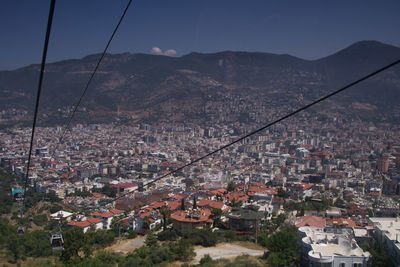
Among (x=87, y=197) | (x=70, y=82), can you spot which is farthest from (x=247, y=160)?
(x=70, y=82)

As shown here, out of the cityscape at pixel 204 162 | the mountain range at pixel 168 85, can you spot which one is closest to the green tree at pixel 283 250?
the cityscape at pixel 204 162

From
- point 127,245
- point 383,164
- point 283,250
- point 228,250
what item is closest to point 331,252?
point 283,250

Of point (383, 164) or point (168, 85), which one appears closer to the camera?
point (383, 164)

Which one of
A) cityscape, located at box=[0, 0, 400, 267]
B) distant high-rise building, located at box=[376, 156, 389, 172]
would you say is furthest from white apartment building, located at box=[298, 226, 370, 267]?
distant high-rise building, located at box=[376, 156, 389, 172]

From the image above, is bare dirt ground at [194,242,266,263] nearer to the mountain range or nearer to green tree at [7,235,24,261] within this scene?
green tree at [7,235,24,261]

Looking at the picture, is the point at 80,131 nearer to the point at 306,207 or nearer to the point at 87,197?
the point at 87,197

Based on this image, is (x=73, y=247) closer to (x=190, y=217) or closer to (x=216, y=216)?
(x=190, y=217)

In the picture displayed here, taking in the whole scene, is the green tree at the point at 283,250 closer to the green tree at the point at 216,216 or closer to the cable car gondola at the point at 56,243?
the green tree at the point at 216,216
